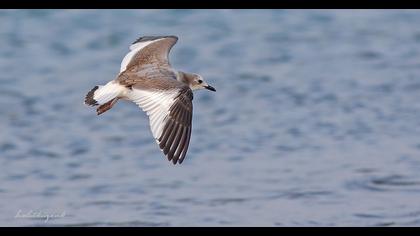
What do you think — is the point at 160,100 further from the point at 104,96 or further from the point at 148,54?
the point at 148,54

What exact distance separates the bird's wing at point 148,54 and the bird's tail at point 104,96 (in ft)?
2.11

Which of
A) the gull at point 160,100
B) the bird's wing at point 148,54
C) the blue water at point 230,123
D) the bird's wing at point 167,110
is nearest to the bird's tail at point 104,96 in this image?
the gull at point 160,100

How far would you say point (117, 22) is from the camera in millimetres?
14797

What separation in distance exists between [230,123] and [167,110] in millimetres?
4021

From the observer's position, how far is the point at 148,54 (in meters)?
8.04

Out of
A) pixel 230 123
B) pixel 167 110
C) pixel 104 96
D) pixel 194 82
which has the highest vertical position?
pixel 230 123

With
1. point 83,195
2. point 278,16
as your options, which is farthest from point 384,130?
point 278,16

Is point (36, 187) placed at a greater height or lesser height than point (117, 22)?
lesser

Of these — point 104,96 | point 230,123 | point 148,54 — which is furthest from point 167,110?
point 230,123

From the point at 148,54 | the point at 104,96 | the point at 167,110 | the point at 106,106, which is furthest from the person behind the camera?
the point at 148,54

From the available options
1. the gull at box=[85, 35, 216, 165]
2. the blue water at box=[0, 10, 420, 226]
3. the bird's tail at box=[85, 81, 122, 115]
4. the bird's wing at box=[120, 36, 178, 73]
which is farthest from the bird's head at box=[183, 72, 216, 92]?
the bird's tail at box=[85, 81, 122, 115]

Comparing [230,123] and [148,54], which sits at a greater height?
[230,123]

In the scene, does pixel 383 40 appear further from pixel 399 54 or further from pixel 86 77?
pixel 86 77
